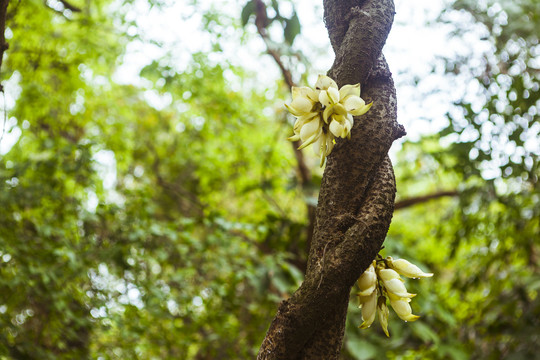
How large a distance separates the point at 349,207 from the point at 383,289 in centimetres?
15

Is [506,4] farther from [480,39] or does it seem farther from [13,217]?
[13,217]

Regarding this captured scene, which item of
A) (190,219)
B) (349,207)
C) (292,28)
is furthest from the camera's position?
(190,219)

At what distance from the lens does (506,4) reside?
6.09ft

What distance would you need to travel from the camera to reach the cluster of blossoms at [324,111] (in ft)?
2.18

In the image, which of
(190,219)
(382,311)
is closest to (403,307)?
(382,311)

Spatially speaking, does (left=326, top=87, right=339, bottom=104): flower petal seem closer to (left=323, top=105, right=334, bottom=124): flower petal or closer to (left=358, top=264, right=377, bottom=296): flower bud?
(left=323, top=105, right=334, bottom=124): flower petal

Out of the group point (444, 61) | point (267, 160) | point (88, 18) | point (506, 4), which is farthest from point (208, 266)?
point (506, 4)

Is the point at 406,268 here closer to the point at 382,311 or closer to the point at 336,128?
the point at 382,311

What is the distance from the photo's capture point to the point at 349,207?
0.67m

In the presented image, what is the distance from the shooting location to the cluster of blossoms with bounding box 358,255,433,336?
0.69 meters

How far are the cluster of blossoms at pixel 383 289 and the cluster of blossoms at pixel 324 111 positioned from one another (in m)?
0.18

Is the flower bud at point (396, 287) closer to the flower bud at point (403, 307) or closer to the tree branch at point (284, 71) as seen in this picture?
the flower bud at point (403, 307)

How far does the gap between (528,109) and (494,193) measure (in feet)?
1.21

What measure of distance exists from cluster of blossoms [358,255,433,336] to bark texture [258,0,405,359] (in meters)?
0.05
